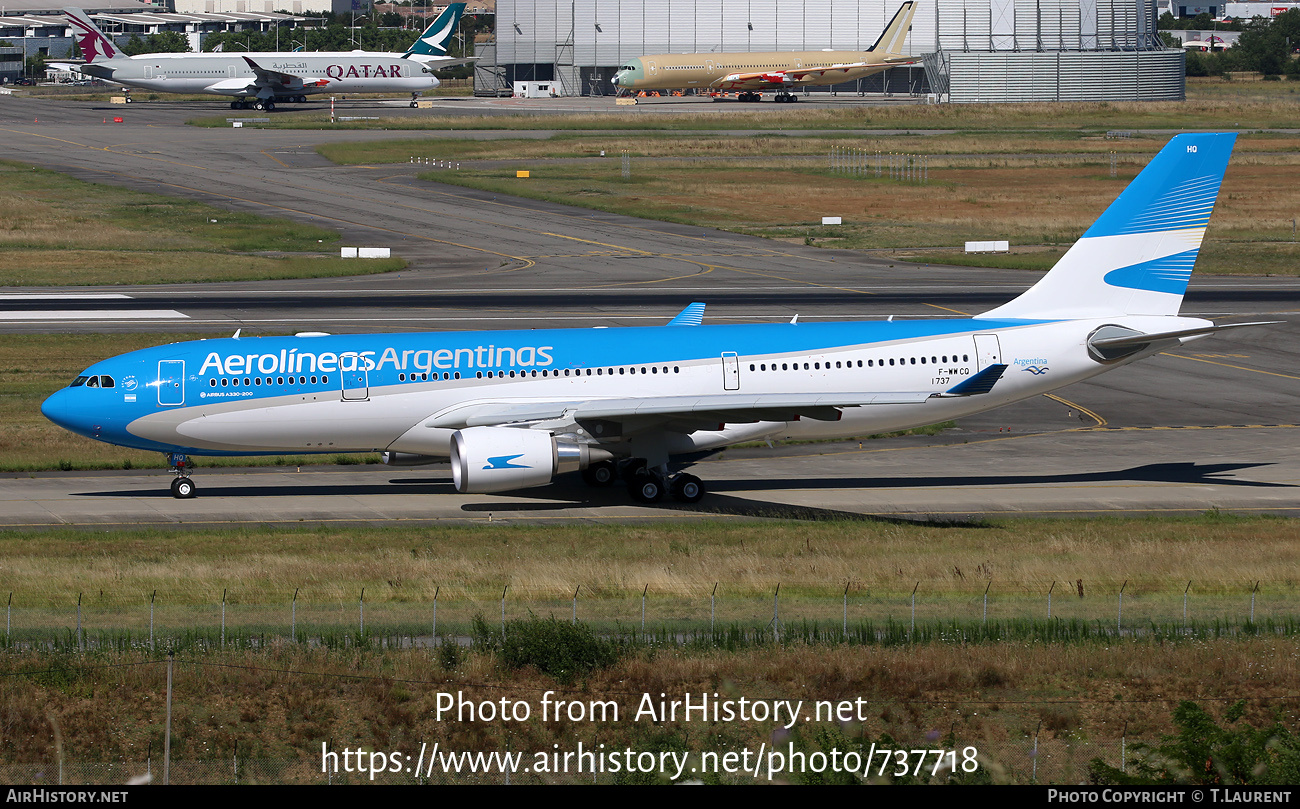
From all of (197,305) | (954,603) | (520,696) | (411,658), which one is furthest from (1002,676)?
(197,305)

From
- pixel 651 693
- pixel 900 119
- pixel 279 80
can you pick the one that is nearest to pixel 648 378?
pixel 651 693

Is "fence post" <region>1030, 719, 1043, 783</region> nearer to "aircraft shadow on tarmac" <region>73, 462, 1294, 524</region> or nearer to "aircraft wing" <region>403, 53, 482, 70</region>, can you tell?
"aircraft shadow on tarmac" <region>73, 462, 1294, 524</region>

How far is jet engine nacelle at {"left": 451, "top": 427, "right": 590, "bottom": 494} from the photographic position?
38.2 metres

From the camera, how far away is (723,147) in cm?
14250

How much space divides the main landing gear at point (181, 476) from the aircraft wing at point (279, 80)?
5674 inches

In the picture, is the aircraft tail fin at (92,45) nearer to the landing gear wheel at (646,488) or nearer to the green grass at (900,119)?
the green grass at (900,119)

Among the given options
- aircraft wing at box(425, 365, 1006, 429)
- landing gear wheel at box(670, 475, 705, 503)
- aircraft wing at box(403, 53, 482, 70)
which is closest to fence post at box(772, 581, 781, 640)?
aircraft wing at box(425, 365, 1006, 429)

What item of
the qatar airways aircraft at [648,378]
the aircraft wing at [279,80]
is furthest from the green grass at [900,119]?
the qatar airways aircraft at [648,378]

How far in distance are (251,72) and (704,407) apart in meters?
159

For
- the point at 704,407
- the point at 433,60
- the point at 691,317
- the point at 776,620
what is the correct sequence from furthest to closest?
the point at 433,60 → the point at 691,317 → the point at 704,407 → the point at 776,620

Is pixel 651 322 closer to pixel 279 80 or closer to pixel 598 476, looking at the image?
pixel 598 476

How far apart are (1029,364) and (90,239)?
2839 inches

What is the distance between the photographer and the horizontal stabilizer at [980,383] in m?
38.4

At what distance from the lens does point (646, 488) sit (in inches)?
1634
